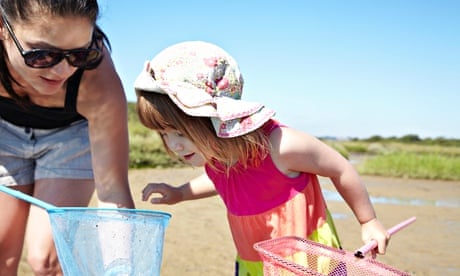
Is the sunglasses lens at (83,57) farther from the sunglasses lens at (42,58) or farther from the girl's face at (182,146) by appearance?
the girl's face at (182,146)

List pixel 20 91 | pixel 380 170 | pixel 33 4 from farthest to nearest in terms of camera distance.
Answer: pixel 380 170, pixel 20 91, pixel 33 4

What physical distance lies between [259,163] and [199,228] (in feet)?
14.6

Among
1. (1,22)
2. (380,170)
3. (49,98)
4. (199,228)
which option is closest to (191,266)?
(199,228)

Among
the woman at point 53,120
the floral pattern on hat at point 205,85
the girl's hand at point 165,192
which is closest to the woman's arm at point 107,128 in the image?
the woman at point 53,120

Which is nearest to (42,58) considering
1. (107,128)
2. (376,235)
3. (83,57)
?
(83,57)

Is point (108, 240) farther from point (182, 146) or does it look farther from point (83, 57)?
point (83, 57)

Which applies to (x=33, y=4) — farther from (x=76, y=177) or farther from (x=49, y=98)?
(x=76, y=177)

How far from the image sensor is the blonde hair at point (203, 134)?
2.14 m

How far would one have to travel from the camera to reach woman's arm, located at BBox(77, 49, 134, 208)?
2393mm

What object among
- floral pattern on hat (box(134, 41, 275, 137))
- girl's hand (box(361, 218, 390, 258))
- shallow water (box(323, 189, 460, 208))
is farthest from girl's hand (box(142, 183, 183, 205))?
shallow water (box(323, 189, 460, 208))

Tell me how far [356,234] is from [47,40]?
5.13 metres

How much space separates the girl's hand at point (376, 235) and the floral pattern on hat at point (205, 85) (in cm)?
57

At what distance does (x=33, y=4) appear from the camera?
2.04m

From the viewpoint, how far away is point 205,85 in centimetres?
214
